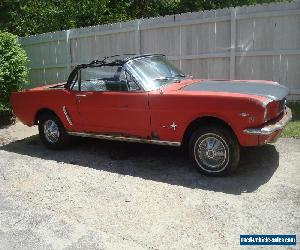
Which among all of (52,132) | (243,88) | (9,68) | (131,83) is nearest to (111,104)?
(131,83)

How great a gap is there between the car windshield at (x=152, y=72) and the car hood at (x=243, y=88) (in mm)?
392

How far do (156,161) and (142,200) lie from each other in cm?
154

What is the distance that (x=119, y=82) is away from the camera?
614 centimetres

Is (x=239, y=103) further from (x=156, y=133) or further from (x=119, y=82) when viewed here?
(x=119, y=82)

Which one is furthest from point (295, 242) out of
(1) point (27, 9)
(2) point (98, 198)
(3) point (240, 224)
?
(1) point (27, 9)

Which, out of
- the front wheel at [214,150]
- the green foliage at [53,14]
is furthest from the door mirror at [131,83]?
the green foliage at [53,14]

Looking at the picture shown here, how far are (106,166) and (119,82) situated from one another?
4.40 ft

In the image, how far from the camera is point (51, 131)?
7.34 m

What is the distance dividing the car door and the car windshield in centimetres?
17

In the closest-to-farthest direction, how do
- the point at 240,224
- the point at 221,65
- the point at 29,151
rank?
the point at 240,224, the point at 29,151, the point at 221,65

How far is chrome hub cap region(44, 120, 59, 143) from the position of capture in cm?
728

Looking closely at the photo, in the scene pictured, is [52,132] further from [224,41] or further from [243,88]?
[224,41]

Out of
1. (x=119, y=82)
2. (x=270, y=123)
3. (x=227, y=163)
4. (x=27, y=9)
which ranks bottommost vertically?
(x=227, y=163)

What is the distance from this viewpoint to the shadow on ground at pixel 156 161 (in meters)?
5.18
